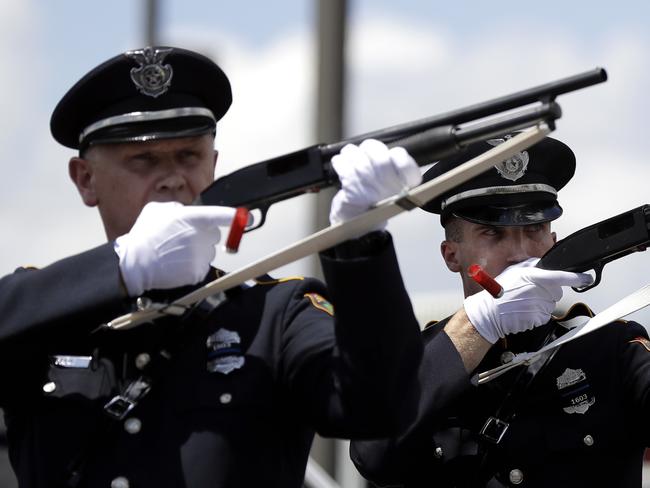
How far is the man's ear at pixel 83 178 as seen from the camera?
399 centimetres

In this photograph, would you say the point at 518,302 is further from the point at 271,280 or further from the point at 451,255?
the point at 271,280

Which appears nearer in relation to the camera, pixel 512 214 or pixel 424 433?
pixel 424 433

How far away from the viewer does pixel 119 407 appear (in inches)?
142

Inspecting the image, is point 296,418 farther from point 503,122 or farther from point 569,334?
point 569,334

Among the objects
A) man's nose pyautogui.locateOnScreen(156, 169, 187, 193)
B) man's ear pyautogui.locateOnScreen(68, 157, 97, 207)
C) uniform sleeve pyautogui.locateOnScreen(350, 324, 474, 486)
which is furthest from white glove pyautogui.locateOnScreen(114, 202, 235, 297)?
uniform sleeve pyautogui.locateOnScreen(350, 324, 474, 486)

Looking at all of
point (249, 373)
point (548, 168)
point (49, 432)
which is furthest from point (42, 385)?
point (548, 168)

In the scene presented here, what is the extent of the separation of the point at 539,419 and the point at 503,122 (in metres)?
1.46

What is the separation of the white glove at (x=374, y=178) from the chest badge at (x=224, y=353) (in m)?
0.48

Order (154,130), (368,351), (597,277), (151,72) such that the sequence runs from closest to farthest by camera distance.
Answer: (368,351) → (154,130) → (151,72) → (597,277)

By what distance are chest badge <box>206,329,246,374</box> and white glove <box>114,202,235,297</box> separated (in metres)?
0.20

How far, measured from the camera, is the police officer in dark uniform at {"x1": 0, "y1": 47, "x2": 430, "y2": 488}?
3.37m

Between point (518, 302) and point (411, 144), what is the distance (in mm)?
1156

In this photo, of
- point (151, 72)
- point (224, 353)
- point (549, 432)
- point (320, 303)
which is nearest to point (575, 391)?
point (549, 432)

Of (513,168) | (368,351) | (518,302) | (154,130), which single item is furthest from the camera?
(513,168)
